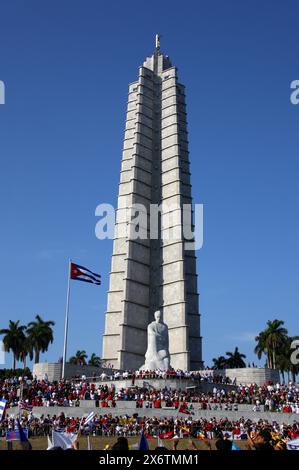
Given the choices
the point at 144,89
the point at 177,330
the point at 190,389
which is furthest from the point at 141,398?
the point at 144,89

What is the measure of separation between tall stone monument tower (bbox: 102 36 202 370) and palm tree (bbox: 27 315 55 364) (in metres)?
16.6

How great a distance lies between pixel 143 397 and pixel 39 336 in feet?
128

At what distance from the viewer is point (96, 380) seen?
4462 centimetres

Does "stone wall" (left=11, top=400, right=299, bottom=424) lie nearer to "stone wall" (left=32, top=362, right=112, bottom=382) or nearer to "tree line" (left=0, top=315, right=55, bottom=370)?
"stone wall" (left=32, top=362, right=112, bottom=382)

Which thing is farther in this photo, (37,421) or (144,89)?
(144,89)

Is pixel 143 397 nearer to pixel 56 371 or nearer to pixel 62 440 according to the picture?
pixel 56 371

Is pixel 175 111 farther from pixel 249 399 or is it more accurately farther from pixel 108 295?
pixel 249 399

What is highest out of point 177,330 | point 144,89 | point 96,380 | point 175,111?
point 144,89

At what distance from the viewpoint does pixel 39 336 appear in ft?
230

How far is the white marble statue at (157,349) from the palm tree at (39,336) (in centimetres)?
2909

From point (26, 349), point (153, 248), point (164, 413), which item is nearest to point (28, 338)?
point (26, 349)

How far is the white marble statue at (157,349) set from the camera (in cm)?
4338
